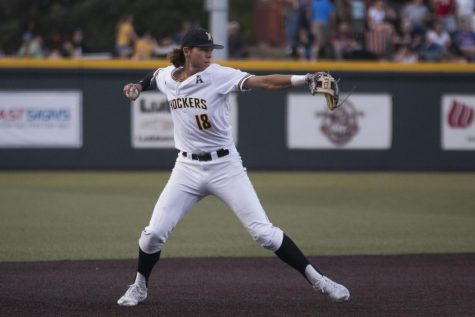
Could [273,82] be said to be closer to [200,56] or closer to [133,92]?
[200,56]

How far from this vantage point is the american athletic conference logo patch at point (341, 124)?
18438 millimetres

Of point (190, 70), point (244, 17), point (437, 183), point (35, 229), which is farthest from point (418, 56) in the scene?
point (244, 17)

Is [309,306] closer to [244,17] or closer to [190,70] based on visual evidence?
[190,70]

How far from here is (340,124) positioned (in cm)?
1844

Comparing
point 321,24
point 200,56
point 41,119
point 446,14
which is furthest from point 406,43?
point 200,56

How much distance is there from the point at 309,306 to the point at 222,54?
1155 centimetres

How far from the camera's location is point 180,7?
35.4 meters

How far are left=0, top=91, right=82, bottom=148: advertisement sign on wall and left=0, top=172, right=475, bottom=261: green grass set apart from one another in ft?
1.91

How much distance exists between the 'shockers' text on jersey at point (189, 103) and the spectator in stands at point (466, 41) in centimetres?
1323

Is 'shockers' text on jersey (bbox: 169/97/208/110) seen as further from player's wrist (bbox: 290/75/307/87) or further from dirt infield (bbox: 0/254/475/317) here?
dirt infield (bbox: 0/254/475/317)

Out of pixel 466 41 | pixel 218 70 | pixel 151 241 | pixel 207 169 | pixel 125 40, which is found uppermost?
pixel 125 40

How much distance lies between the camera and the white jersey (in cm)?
746

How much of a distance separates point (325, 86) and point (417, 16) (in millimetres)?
14427

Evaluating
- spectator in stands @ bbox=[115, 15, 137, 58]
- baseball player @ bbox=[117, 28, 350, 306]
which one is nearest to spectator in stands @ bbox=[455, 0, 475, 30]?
spectator in stands @ bbox=[115, 15, 137, 58]
